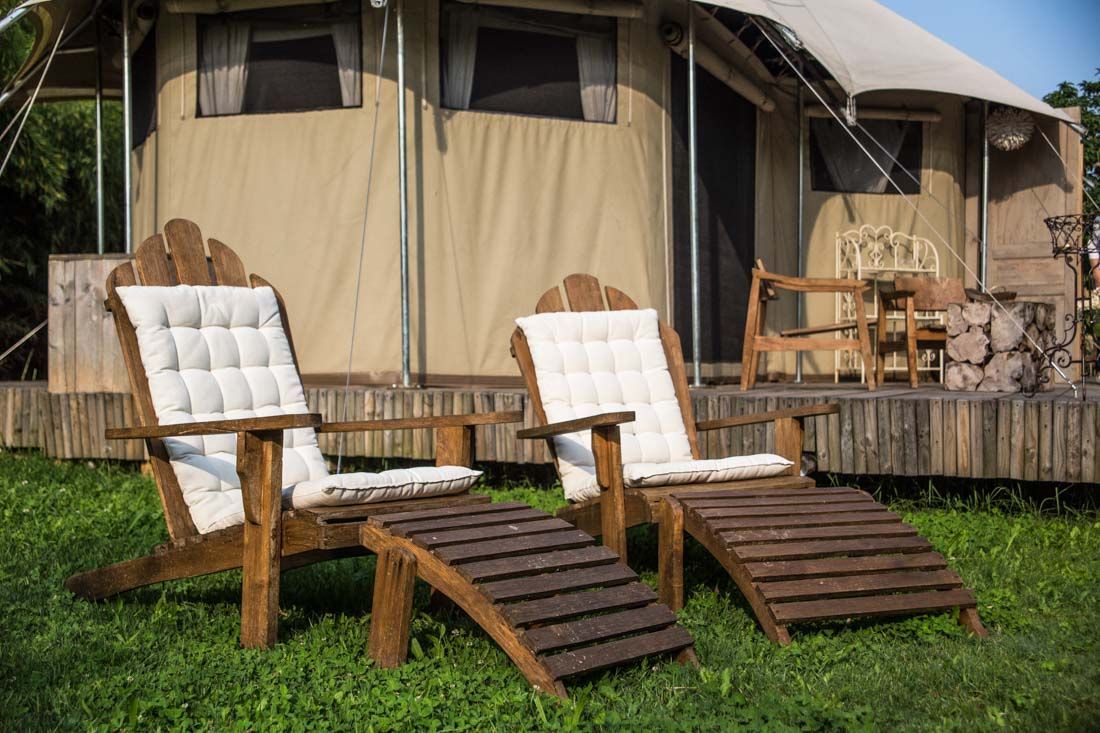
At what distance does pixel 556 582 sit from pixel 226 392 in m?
1.55

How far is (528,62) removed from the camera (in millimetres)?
7367

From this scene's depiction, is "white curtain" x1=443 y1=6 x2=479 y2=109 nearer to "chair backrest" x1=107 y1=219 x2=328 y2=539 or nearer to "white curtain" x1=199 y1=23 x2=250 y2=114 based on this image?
"white curtain" x1=199 y1=23 x2=250 y2=114

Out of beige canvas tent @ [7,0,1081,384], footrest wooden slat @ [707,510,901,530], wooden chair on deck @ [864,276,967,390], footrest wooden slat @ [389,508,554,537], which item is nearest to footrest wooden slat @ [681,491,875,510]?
footrest wooden slat @ [707,510,901,530]

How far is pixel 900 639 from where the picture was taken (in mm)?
3791

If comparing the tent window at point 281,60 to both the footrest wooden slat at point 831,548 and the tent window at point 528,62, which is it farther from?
the footrest wooden slat at point 831,548

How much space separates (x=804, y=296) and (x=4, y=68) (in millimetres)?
8395

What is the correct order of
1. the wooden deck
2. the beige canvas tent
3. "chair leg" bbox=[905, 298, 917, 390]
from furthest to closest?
1. the beige canvas tent
2. "chair leg" bbox=[905, 298, 917, 390]
3. the wooden deck

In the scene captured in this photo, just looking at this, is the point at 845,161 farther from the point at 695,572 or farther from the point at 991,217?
the point at 695,572

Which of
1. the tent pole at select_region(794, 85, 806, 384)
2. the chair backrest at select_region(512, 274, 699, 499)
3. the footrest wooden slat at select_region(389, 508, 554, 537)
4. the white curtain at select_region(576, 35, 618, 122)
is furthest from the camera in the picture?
the tent pole at select_region(794, 85, 806, 384)

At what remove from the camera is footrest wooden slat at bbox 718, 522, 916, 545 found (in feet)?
12.8

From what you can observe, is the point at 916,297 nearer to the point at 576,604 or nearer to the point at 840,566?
the point at 840,566

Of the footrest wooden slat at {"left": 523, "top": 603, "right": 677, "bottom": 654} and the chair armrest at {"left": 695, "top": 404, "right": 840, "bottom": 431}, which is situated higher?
the chair armrest at {"left": 695, "top": 404, "right": 840, "bottom": 431}

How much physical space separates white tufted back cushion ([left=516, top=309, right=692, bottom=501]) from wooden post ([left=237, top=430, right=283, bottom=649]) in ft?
4.43

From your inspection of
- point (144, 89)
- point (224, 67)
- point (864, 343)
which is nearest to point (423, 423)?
point (864, 343)
